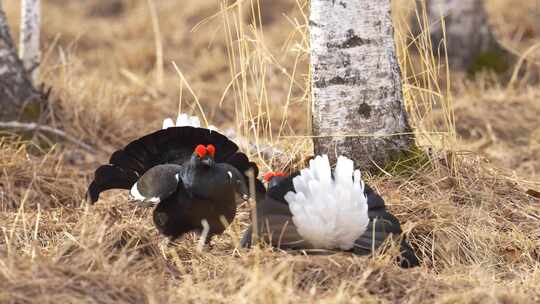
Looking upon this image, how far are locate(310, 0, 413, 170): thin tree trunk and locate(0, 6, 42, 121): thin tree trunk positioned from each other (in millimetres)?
2019

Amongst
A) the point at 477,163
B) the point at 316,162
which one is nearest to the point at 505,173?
the point at 477,163

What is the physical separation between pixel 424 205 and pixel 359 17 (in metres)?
0.83

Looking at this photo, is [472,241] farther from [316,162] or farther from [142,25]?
[142,25]

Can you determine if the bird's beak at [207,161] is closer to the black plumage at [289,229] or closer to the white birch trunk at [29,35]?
the black plumage at [289,229]

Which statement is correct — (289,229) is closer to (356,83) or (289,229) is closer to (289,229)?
(289,229)

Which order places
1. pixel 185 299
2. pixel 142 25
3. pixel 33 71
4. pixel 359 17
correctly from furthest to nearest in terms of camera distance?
pixel 142 25 → pixel 33 71 → pixel 359 17 → pixel 185 299

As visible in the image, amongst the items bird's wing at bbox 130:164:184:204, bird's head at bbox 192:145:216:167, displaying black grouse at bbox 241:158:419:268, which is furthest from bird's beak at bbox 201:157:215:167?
displaying black grouse at bbox 241:158:419:268

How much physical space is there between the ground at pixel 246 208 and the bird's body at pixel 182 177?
0.41 ft

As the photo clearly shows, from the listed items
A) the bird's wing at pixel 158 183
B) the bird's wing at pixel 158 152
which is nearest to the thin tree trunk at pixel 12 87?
the bird's wing at pixel 158 152

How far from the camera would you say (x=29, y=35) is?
5.78m

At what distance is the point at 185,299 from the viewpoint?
2973 mm

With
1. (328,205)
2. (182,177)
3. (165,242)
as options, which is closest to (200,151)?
(182,177)

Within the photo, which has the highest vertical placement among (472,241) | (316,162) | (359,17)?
(359,17)

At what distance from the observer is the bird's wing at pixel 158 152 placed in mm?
4047
